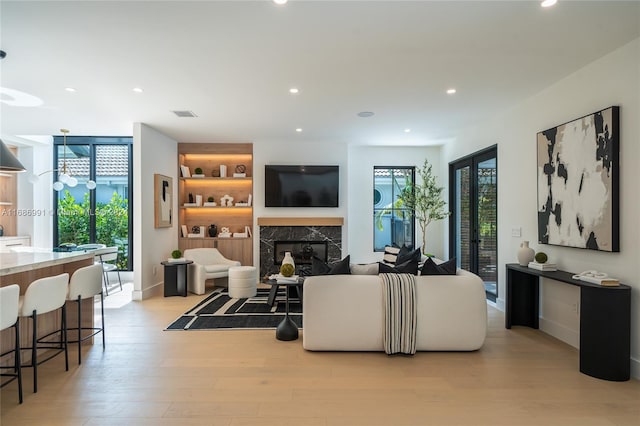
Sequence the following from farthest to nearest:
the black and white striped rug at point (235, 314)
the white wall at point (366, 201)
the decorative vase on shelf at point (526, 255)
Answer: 1. the white wall at point (366, 201)
2. the black and white striped rug at point (235, 314)
3. the decorative vase on shelf at point (526, 255)

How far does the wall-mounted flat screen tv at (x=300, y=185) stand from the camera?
7285 mm

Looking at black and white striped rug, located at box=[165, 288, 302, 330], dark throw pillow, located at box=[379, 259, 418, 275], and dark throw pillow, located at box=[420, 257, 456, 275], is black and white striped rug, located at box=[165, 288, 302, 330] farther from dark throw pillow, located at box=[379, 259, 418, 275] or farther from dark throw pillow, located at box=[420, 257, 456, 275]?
dark throw pillow, located at box=[420, 257, 456, 275]

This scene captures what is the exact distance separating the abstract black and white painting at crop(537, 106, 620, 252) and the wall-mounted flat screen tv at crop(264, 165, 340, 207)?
12.8ft

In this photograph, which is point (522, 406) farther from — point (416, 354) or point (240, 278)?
point (240, 278)

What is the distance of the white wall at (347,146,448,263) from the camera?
7.77 metres

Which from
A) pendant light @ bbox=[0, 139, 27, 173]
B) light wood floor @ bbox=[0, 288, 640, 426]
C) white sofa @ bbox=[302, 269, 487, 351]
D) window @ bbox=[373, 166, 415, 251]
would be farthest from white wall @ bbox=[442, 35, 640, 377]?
pendant light @ bbox=[0, 139, 27, 173]

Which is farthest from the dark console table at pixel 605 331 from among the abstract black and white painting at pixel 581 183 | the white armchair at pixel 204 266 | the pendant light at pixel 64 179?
the pendant light at pixel 64 179

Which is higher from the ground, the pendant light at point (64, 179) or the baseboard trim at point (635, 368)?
the pendant light at point (64, 179)

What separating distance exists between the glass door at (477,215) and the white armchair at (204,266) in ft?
14.0

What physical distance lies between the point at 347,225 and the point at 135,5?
568 centimetres

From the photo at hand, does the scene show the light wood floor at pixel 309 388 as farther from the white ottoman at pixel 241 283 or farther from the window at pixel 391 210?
the window at pixel 391 210

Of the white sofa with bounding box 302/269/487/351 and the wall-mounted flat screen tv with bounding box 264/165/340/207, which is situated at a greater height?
the wall-mounted flat screen tv with bounding box 264/165/340/207

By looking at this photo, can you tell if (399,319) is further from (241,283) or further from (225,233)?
(225,233)

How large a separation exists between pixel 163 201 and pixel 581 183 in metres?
6.28
